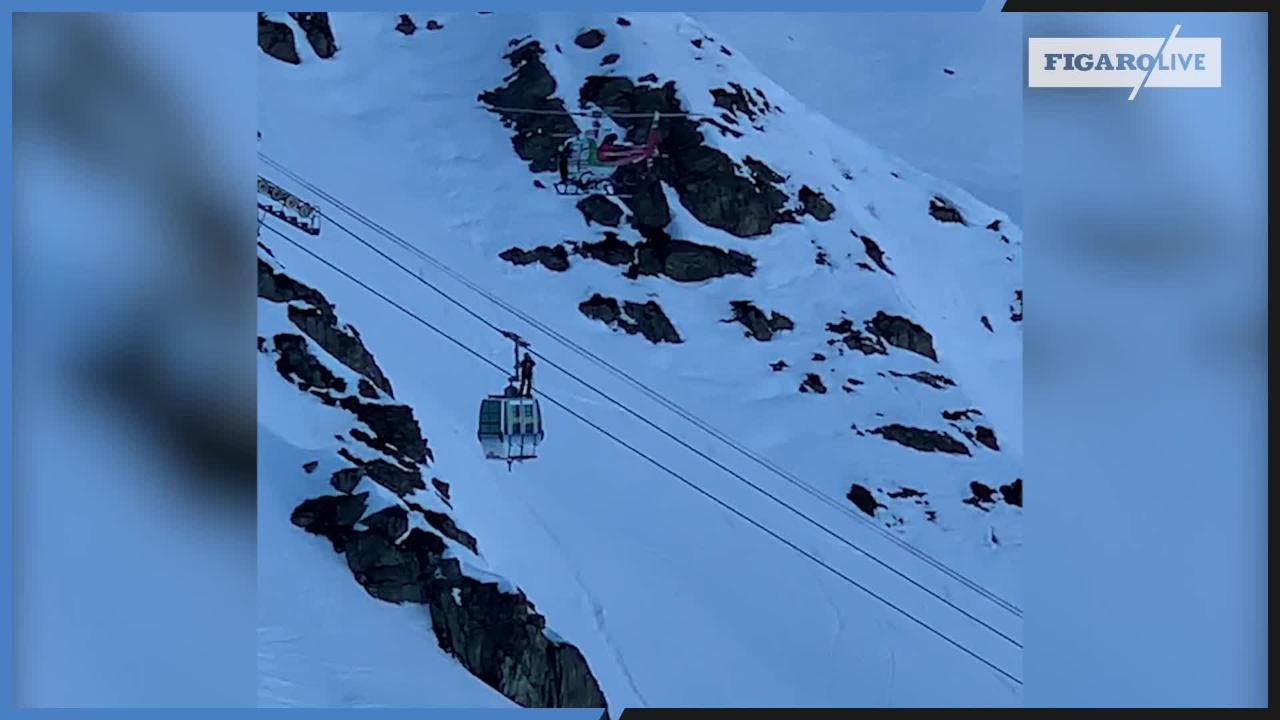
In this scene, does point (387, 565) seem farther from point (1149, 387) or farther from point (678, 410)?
point (1149, 387)

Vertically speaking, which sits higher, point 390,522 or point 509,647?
point 390,522

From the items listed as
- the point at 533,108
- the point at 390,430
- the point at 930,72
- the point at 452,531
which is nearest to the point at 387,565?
the point at 452,531

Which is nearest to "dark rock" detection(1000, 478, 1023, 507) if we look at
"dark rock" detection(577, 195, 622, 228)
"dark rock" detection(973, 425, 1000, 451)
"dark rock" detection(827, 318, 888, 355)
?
"dark rock" detection(973, 425, 1000, 451)

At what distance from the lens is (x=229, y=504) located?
130 inches

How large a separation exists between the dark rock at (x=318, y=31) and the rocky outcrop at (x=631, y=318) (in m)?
1.10

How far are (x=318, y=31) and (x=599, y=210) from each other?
1.01m

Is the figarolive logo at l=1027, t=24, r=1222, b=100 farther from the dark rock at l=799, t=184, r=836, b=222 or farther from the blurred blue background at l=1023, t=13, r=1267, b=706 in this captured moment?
the dark rock at l=799, t=184, r=836, b=222

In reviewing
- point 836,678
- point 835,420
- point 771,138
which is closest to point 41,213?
point 771,138

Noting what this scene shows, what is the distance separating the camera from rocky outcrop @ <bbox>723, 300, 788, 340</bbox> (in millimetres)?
3479

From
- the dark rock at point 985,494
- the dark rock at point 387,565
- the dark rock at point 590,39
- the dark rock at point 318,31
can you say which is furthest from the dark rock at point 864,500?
the dark rock at point 318,31

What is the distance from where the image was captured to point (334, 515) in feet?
10.9

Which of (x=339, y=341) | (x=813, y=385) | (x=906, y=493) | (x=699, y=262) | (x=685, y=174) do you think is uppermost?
(x=685, y=174)

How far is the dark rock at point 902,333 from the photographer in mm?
3529

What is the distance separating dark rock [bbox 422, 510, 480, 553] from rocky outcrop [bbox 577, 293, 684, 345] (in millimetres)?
785
